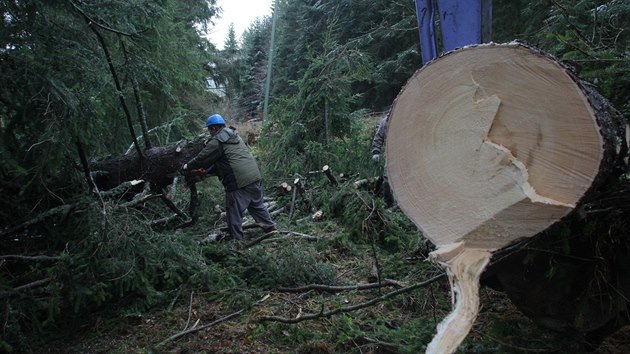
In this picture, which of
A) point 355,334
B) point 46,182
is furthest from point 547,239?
point 46,182

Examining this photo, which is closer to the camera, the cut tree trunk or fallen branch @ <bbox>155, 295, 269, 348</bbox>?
the cut tree trunk

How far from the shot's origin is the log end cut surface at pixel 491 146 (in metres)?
1.77

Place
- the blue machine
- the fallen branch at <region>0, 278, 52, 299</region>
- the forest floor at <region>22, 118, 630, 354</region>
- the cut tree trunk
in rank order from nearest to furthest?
the cut tree trunk < the forest floor at <region>22, 118, 630, 354</region> < the fallen branch at <region>0, 278, 52, 299</region> < the blue machine

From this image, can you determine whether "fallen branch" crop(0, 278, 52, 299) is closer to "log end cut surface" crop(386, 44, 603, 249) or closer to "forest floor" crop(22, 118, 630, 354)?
"forest floor" crop(22, 118, 630, 354)

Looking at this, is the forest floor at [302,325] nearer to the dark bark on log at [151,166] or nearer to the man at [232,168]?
the man at [232,168]

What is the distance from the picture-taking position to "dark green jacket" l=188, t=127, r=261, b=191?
5.40m

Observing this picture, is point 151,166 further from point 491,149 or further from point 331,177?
point 491,149

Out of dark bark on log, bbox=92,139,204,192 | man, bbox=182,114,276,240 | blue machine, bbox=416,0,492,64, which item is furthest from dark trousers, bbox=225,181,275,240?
blue machine, bbox=416,0,492,64

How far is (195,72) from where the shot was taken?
9.77m

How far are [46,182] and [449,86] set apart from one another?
3242 mm

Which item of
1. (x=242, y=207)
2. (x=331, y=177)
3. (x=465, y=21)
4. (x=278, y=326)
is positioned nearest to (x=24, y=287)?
(x=278, y=326)

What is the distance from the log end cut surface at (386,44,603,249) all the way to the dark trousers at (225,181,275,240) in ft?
11.8

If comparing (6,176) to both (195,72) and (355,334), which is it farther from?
(195,72)

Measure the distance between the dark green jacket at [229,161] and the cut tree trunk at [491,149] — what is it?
11.8 ft
